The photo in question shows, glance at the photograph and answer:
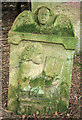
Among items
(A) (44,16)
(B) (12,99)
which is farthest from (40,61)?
(B) (12,99)

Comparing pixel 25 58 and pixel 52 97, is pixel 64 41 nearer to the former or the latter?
pixel 25 58

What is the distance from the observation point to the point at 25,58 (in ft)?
9.58

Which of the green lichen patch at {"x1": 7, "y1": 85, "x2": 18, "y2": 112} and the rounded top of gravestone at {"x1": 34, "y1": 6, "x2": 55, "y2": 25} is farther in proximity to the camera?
the green lichen patch at {"x1": 7, "y1": 85, "x2": 18, "y2": 112}

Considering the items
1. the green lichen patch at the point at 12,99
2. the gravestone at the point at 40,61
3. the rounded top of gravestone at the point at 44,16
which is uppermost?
the rounded top of gravestone at the point at 44,16

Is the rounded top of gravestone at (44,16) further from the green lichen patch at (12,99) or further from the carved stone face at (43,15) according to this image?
the green lichen patch at (12,99)

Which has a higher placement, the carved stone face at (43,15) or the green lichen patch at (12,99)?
the carved stone face at (43,15)

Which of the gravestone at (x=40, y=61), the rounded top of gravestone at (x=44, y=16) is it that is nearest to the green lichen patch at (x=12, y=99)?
the gravestone at (x=40, y=61)

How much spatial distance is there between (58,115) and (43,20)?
1.68m

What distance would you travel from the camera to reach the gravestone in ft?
9.52

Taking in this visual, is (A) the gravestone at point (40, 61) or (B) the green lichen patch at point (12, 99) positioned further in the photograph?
(B) the green lichen patch at point (12, 99)

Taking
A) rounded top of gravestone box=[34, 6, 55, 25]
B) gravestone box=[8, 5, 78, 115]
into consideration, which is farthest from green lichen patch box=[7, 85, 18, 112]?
rounded top of gravestone box=[34, 6, 55, 25]

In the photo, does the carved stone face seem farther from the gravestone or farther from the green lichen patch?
the green lichen patch

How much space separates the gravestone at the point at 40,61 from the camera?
9.52ft

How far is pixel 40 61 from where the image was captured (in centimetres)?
297
